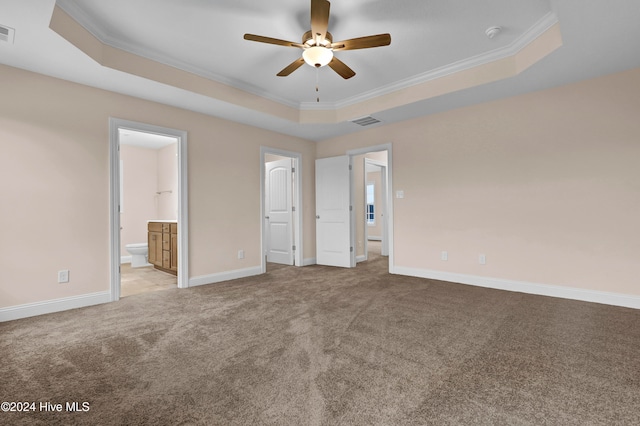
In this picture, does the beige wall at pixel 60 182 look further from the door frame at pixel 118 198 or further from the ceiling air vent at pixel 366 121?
the ceiling air vent at pixel 366 121

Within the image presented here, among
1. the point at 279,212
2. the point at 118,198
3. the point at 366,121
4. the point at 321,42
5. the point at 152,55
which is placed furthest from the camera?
the point at 279,212

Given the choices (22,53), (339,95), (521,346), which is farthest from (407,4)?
(22,53)

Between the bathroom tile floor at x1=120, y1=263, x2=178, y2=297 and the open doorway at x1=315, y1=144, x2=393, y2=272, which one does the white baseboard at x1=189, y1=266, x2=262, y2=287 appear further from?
the open doorway at x1=315, y1=144, x2=393, y2=272

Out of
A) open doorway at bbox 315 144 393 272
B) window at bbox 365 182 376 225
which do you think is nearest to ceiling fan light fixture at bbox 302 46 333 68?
open doorway at bbox 315 144 393 272

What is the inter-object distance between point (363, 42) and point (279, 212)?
413cm

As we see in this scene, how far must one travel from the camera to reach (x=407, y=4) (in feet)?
8.35

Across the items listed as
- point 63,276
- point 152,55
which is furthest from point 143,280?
point 152,55

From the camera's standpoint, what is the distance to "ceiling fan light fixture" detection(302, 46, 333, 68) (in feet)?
8.61

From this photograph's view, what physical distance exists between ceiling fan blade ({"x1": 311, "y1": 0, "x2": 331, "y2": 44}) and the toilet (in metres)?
5.18

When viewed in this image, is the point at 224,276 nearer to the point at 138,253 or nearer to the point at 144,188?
the point at 138,253

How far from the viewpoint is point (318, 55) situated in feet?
8.71

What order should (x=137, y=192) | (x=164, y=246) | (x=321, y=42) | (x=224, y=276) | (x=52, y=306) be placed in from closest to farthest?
1. (x=321, y=42)
2. (x=52, y=306)
3. (x=224, y=276)
4. (x=164, y=246)
5. (x=137, y=192)

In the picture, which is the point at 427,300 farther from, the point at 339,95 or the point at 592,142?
the point at 339,95

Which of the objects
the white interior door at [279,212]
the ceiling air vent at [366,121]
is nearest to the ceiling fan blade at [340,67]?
the ceiling air vent at [366,121]
